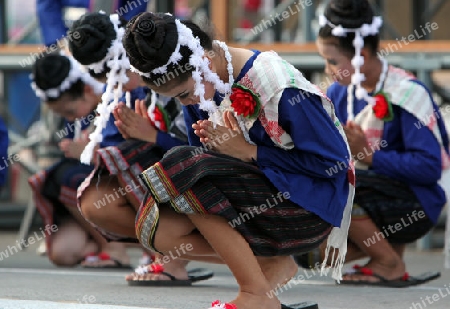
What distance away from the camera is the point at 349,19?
15.3 ft

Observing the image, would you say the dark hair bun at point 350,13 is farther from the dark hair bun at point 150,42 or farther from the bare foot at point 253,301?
the bare foot at point 253,301

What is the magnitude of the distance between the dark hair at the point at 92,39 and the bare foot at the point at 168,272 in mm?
842

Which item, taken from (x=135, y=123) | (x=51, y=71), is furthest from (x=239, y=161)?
(x=51, y=71)

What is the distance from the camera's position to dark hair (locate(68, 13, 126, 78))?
4.54 metres

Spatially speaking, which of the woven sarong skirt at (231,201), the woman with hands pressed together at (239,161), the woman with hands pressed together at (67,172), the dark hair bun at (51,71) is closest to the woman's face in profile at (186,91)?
the woman with hands pressed together at (239,161)

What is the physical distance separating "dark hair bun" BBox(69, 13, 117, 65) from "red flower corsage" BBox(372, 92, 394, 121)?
1140 mm

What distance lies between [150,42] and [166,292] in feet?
3.80

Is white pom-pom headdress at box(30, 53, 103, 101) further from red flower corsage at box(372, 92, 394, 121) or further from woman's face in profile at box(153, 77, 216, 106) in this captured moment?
woman's face in profile at box(153, 77, 216, 106)

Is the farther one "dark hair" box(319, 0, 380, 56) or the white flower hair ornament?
"dark hair" box(319, 0, 380, 56)

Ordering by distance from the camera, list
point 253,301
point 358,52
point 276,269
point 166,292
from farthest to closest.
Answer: point 358,52 → point 166,292 → point 276,269 → point 253,301

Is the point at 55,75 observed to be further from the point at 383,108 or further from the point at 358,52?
the point at 383,108

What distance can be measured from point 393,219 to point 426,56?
1690 mm

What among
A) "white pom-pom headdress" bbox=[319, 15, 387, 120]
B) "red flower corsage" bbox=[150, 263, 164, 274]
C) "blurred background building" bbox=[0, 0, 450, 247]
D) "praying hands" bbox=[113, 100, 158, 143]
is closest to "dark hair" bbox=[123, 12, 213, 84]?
"praying hands" bbox=[113, 100, 158, 143]

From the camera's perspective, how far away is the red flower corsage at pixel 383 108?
4574mm
